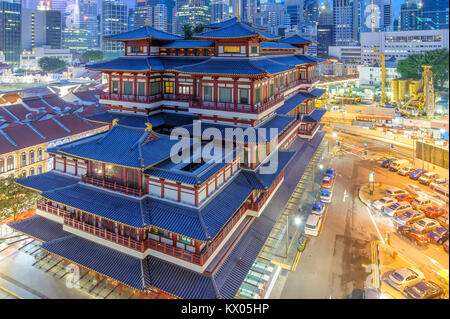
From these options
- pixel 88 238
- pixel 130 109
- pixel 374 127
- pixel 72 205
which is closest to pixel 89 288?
pixel 88 238

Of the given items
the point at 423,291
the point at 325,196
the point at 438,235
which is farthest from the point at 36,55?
the point at 423,291

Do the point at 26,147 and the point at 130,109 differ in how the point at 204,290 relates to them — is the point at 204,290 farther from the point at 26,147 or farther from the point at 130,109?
the point at 26,147

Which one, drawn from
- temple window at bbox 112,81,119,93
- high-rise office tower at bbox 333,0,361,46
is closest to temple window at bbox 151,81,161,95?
temple window at bbox 112,81,119,93

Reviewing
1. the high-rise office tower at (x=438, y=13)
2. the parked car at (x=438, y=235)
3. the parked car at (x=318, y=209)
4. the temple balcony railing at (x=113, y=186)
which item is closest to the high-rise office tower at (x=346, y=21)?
the parked car at (x=318, y=209)

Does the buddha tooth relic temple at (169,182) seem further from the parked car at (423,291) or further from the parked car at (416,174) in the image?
the parked car at (416,174)

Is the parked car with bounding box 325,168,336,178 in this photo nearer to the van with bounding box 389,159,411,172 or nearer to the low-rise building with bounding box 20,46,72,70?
the van with bounding box 389,159,411,172

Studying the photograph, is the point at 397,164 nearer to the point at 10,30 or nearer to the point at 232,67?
the point at 232,67

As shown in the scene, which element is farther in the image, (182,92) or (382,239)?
(182,92)
